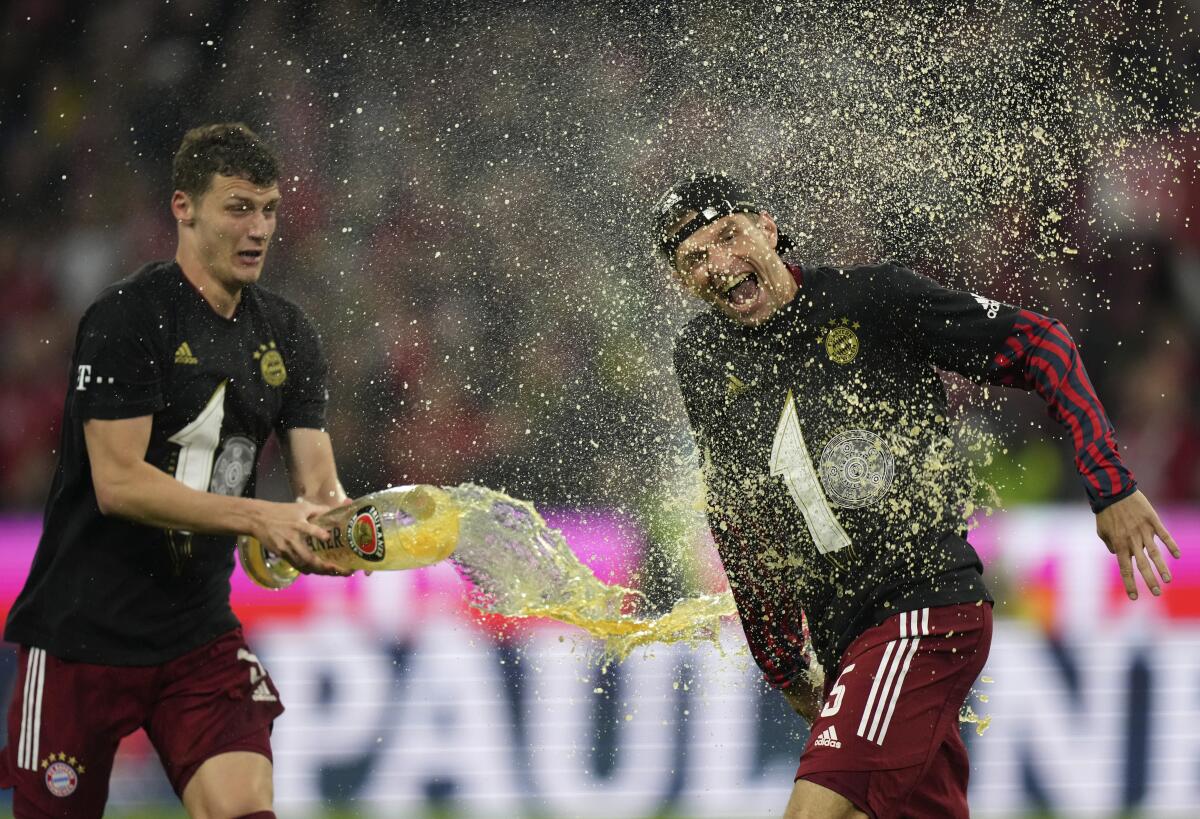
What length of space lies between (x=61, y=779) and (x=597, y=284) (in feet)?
15.8

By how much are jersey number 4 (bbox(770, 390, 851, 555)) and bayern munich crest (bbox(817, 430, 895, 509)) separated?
0.11 ft

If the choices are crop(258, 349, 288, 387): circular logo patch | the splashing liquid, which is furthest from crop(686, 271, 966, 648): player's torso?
crop(258, 349, 288, 387): circular logo patch

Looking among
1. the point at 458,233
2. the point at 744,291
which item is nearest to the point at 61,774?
the point at 744,291

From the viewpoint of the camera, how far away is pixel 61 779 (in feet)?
12.9

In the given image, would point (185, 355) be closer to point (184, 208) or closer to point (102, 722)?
point (184, 208)

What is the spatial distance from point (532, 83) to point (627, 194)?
156cm

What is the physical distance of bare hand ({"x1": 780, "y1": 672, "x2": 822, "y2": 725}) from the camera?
4.27 meters

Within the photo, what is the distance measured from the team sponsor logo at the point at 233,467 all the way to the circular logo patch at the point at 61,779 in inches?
32.6

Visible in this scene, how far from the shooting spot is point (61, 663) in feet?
13.0

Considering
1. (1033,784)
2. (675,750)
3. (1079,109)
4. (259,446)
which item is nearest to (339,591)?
(675,750)

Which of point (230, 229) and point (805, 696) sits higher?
point (230, 229)

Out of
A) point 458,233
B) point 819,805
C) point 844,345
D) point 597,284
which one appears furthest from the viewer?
point 458,233

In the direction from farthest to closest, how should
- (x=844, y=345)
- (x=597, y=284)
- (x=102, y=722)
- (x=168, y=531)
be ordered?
(x=597, y=284) → (x=168, y=531) → (x=102, y=722) → (x=844, y=345)

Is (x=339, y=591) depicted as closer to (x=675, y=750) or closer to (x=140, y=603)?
(x=675, y=750)
